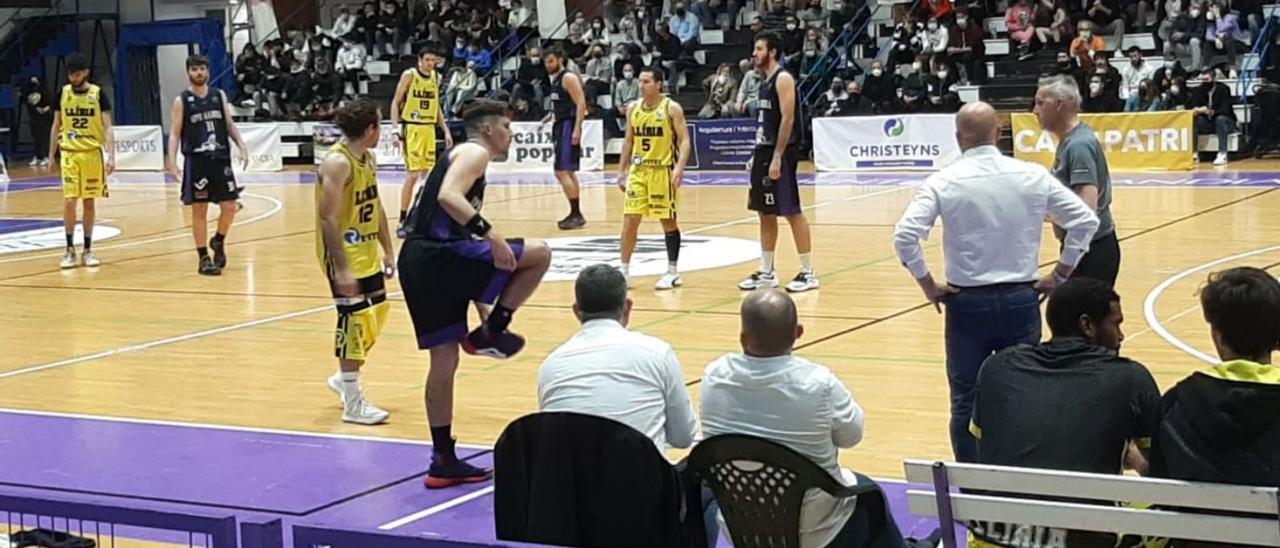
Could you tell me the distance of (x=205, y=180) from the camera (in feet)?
44.8

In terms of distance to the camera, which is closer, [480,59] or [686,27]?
[686,27]

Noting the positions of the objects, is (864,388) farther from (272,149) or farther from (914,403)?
(272,149)

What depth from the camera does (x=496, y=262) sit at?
6.79 metres

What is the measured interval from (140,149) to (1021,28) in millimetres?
16044

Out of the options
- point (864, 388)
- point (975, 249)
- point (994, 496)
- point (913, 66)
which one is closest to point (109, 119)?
point (864, 388)

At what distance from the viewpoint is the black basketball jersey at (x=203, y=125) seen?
13680 mm

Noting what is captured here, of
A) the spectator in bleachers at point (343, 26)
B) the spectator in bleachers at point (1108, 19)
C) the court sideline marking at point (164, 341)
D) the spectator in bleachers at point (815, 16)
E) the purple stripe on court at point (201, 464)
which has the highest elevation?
the spectator in bleachers at point (343, 26)

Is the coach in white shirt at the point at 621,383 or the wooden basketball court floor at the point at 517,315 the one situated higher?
the coach in white shirt at the point at 621,383

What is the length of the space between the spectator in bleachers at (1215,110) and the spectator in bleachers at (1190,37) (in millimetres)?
1196

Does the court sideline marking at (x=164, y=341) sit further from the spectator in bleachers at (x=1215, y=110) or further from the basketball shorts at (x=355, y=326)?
the spectator in bleachers at (x=1215, y=110)

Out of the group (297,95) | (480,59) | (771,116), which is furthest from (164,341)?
(297,95)

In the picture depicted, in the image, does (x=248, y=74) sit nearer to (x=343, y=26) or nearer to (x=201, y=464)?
(x=343, y=26)

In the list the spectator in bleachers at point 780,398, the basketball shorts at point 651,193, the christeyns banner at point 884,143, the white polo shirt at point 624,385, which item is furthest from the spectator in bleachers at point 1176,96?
the spectator in bleachers at point 780,398

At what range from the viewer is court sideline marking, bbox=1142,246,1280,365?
8.87m
